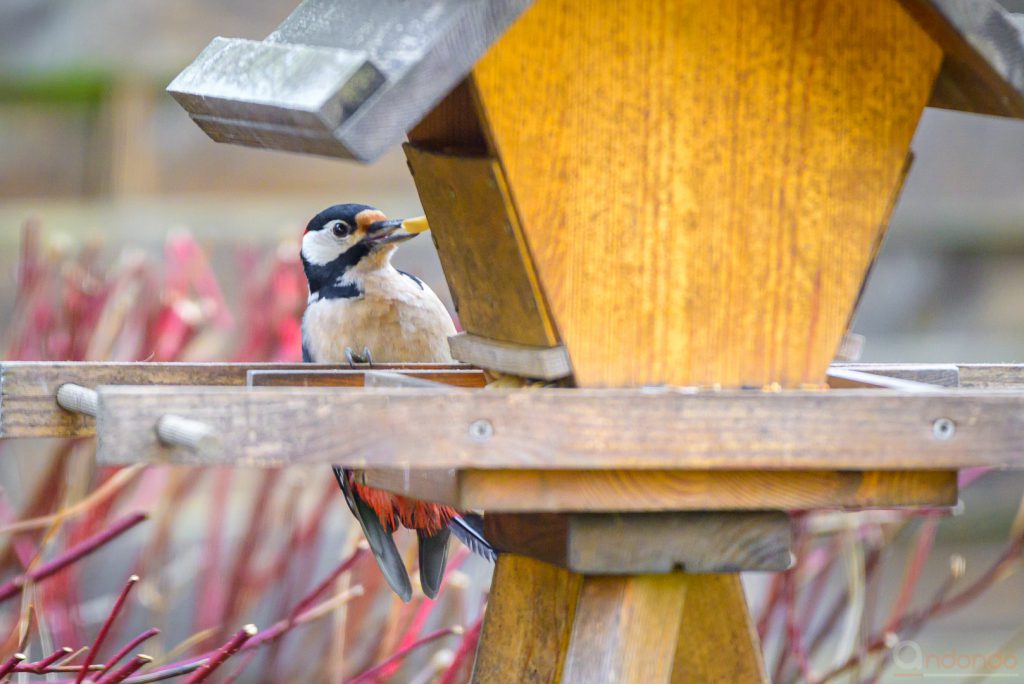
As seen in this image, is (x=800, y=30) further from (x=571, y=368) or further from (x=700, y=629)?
(x=700, y=629)

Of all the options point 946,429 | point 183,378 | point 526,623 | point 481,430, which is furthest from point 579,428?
point 183,378

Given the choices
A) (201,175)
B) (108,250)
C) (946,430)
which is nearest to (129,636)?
(108,250)

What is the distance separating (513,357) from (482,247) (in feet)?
0.42

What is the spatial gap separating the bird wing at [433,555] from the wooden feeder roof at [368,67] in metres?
0.90

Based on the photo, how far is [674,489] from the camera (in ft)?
4.73

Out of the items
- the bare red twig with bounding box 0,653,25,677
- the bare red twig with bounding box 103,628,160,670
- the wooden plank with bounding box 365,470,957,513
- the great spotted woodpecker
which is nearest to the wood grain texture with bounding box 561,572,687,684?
the wooden plank with bounding box 365,470,957,513

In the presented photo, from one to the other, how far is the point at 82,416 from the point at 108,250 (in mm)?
2610

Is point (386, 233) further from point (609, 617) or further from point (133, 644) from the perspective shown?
point (133, 644)

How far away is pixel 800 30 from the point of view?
1548mm

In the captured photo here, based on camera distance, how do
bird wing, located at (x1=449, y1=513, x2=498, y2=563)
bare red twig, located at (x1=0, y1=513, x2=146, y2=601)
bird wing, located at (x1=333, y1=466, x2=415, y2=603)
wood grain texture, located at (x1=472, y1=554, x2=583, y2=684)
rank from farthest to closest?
Answer: bird wing, located at (x1=333, y1=466, x2=415, y2=603) < bird wing, located at (x1=449, y1=513, x2=498, y2=563) < wood grain texture, located at (x1=472, y1=554, x2=583, y2=684) < bare red twig, located at (x1=0, y1=513, x2=146, y2=601)

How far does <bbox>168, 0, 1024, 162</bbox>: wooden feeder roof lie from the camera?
4.25 feet

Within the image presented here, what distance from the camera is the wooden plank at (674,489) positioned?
1388mm

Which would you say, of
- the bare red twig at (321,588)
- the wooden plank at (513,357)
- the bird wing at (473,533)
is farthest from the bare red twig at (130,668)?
the bird wing at (473,533)

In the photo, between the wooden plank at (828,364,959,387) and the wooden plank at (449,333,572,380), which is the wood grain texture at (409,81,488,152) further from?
the wooden plank at (828,364,959,387)
